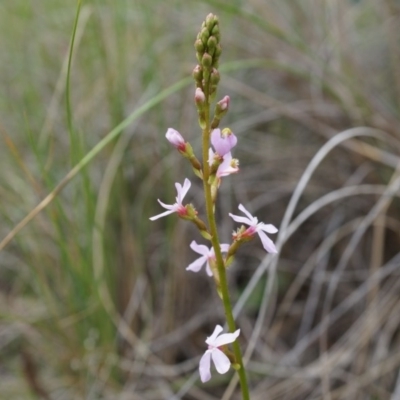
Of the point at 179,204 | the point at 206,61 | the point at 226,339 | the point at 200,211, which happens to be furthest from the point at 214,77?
the point at 200,211

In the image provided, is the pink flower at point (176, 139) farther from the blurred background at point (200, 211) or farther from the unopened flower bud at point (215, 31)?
the blurred background at point (200, 211)

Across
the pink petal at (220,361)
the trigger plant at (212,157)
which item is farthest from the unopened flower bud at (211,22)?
the pink petal at (220,361)

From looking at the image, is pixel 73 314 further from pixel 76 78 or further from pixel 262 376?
pixel 76 78

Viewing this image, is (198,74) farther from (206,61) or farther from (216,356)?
(216,356)

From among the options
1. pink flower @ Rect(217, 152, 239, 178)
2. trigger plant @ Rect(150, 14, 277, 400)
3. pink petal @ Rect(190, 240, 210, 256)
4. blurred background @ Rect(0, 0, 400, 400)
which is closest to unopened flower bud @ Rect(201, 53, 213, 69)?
trigger plant @ Rect(150, 14, 277, 400)

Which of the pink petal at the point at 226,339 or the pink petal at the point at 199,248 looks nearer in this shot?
the pink petal at the point at 226,339

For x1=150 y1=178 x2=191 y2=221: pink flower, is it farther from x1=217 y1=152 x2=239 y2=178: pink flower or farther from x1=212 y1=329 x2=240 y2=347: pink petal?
x1=212 y1=329 x2=240 y2=347: pink petal

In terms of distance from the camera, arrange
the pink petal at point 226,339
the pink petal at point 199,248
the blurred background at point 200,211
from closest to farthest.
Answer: the pink petal at point 226,339 → the pink petal at point 199,248 → the blurred background at point 200,211
